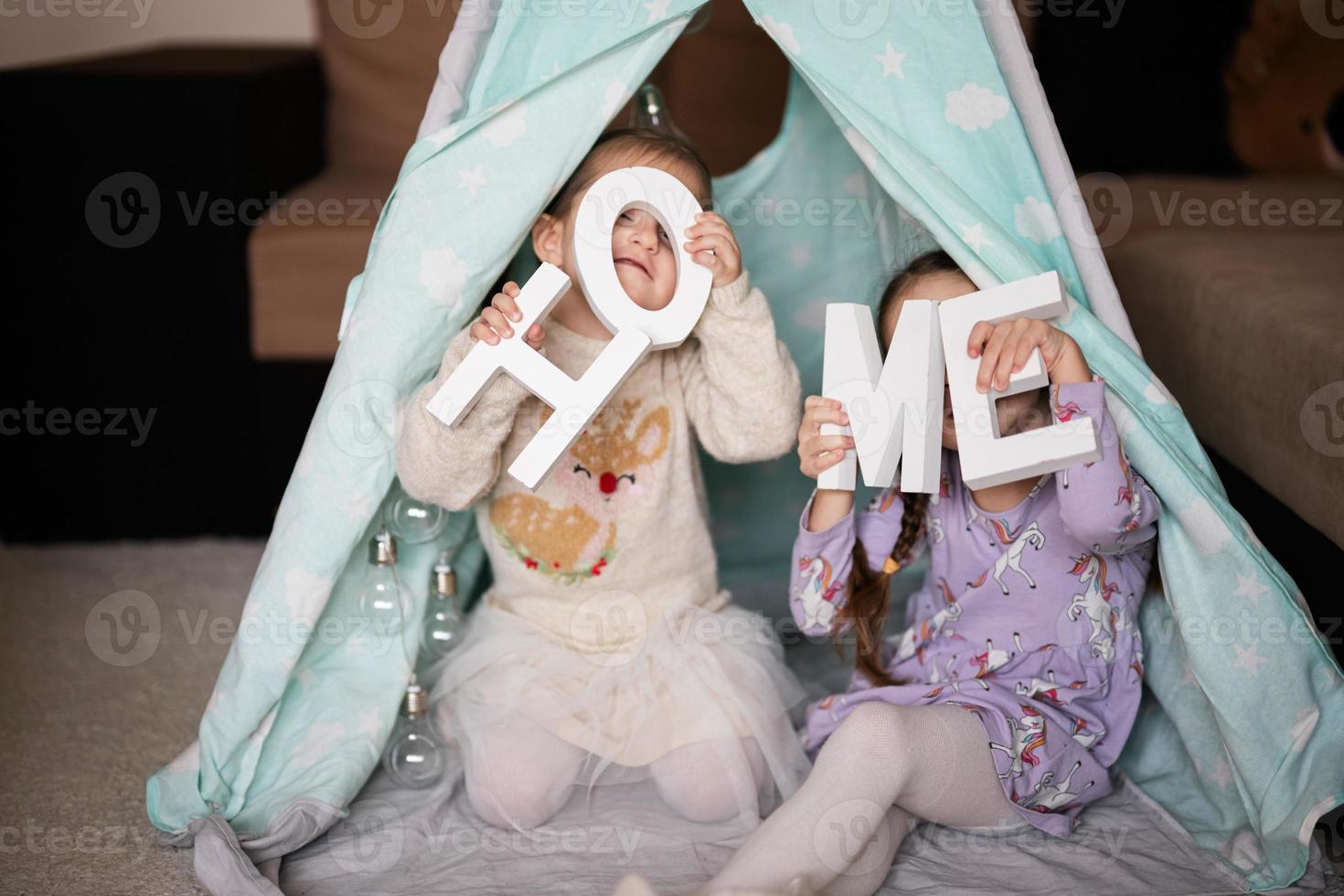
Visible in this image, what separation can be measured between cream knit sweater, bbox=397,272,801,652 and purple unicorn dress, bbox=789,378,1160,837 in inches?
5.5

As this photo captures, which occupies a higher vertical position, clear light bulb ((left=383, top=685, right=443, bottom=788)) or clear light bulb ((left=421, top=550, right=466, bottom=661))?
clear light bulb ((left=421, top=550, right=466, bottom=661))

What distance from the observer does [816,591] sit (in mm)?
1192

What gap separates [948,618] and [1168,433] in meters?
0.28

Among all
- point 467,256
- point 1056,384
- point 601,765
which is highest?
point 1056,384

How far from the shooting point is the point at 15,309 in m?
1.80

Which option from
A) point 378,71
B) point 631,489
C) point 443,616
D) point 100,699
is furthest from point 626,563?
point 378,71

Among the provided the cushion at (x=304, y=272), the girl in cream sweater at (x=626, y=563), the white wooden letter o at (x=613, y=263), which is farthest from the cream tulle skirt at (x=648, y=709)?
the cushion at (x=304, y=272)

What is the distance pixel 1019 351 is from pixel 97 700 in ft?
3.74

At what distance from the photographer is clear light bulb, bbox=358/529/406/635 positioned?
4.14ft

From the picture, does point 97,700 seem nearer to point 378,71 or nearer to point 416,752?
point 416,752

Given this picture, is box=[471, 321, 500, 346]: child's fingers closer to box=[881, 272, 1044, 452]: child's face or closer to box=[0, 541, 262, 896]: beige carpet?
box=[881, 272, 1044, 452]: child's face

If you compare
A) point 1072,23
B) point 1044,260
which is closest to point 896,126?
point 1044,260

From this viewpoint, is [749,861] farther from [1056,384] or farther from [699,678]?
[1056,384]

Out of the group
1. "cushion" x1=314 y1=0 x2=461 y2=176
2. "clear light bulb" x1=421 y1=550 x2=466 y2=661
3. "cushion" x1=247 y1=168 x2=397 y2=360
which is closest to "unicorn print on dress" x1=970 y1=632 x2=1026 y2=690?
"clear light bulb" x1=421 y1=550 x2=466 y2=661
